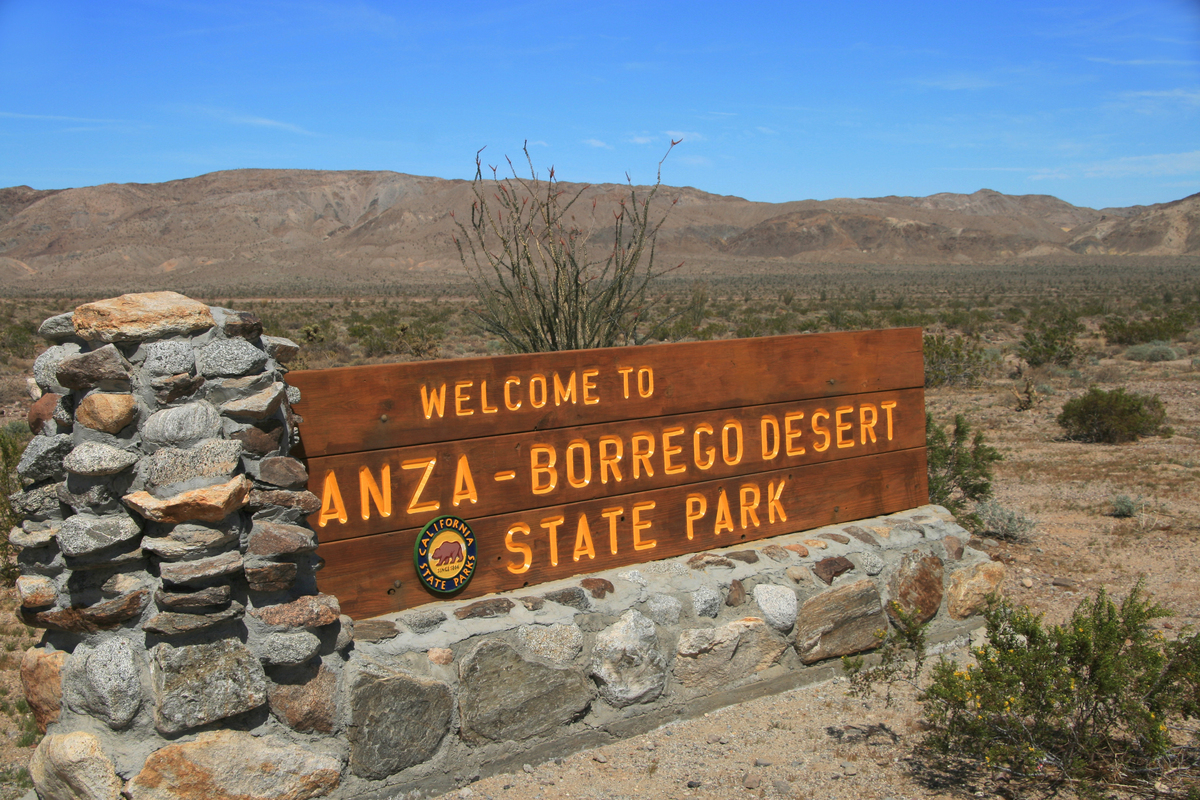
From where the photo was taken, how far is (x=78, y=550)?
92.6 inches

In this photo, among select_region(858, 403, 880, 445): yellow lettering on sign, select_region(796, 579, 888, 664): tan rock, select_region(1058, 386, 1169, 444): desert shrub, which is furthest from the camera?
select_region(1058, 386, 1169, 444): desert shrub

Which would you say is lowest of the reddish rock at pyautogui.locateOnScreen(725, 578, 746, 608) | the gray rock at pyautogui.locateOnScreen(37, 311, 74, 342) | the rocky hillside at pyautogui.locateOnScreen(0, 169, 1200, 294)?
the reddish rock at pyautogui.locateOnScreen(725, 578, 746, 608)

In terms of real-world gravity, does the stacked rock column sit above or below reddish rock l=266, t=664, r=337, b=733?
above

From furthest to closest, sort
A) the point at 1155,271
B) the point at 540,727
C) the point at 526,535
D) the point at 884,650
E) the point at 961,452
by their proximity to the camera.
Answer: the point at 1155,271
the point at 961,452
the point at 884,650
the point at 526,535
the point at 540,727

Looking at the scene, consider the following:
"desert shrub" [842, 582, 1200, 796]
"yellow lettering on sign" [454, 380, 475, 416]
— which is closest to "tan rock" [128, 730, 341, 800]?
"yellow lettering on sign" [454, 380, 475, 416]

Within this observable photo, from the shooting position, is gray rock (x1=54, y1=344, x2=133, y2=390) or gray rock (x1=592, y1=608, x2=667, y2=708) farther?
gray rock (x1=592, y1=608, x2=667, y2=708)

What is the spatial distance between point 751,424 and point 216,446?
246 cm

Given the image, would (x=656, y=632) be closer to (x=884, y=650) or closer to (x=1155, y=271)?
(x=884, y=650)

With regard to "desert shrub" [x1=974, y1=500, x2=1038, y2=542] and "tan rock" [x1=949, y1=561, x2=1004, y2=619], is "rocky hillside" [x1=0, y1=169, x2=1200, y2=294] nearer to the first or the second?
"desert shrub" [x1=974, y1=500, x2=1038, y2=542]

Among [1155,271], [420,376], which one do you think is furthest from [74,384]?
[1155,271]

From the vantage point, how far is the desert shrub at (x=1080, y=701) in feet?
9.31

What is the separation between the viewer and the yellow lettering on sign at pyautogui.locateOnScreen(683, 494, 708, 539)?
3947 millimetres

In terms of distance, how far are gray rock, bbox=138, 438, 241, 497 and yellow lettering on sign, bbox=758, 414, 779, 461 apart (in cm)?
249

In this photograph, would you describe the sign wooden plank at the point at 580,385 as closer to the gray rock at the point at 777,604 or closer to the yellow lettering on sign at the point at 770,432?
the yellow lettering on sign at the point at 770,432
